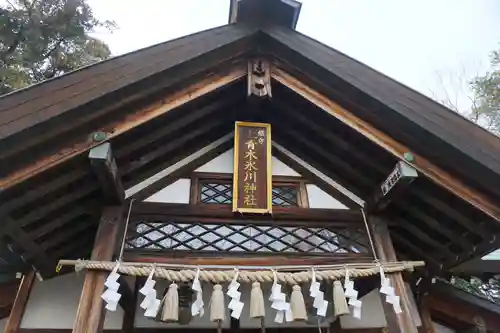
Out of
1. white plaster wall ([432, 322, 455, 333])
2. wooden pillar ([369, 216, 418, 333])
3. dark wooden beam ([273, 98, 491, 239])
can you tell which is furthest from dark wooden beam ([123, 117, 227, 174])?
white plaster wall ([432, 322, 455, 333])

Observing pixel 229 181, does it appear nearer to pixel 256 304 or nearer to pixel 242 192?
pixel 242 192

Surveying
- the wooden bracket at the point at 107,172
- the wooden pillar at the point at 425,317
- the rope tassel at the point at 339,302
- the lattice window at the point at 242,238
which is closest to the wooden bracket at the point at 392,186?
the lattice window at the point at 242,238

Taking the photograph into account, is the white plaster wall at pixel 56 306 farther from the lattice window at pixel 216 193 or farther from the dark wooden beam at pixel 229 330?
the lattice window at pixel 216 193

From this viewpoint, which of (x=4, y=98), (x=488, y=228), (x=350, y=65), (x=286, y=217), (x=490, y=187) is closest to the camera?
(x=4, y=98)

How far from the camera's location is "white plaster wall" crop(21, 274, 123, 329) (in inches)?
187

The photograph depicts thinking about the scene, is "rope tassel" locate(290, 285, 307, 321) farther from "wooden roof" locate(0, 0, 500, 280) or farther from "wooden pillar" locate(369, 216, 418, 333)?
"wooden roof" locate(0, 0, 500, 280)

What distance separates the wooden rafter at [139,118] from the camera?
333 centimetres

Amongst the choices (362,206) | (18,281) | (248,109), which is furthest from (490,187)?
(18,281)

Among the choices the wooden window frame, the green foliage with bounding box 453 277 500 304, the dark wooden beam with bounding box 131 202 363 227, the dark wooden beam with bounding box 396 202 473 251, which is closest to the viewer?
the dark wooden beam with bounding box 396 202 473 251

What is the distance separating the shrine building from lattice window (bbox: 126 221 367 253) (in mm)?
26

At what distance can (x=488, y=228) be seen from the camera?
3859 millimetres

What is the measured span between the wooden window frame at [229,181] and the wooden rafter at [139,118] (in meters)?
1.24

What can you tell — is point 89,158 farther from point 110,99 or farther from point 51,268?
point 51,268

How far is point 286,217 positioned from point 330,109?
1400 mm
